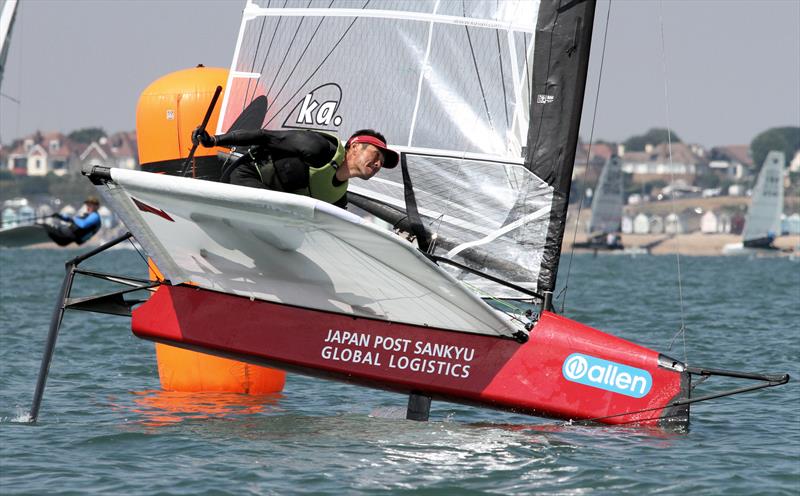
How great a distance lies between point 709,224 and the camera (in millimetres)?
96812

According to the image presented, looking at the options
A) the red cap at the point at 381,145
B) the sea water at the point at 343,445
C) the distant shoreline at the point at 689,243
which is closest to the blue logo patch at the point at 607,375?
the sea water at the point at 343,445

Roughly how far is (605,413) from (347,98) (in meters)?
2.31

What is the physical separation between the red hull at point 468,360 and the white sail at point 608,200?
164 ft

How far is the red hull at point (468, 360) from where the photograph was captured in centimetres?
630

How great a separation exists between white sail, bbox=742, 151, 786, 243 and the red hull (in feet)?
157

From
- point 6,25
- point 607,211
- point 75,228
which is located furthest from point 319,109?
point 607,211

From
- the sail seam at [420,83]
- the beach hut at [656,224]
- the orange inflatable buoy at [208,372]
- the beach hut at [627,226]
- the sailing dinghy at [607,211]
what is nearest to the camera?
the sail seam at [420,83]

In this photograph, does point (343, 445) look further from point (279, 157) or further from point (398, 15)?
point (398, 15)

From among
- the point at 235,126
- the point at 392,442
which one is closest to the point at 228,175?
the point at 235,126

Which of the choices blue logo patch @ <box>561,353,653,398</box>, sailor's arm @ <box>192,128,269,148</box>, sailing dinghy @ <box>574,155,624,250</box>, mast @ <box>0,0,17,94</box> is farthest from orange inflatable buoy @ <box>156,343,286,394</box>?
sailing dinghy @ <box>574,155,624,250</box>

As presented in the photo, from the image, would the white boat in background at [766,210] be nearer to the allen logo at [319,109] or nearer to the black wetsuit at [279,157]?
the allen logo at [319,109]

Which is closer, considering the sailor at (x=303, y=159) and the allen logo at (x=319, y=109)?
the sailor at (x=303, y=159)

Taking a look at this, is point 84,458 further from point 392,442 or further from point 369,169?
point 369,169

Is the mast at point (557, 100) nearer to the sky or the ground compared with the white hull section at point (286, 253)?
nearer to the sky
